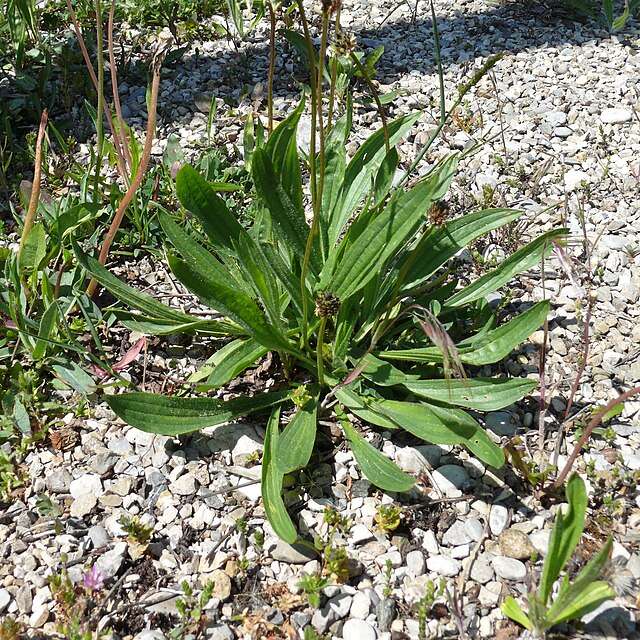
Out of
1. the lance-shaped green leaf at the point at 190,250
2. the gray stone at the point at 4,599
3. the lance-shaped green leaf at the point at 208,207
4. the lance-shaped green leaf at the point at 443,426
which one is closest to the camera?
the gray stone at the point at 4,599

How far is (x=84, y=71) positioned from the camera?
13.1 feet

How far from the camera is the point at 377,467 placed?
87.9 inches

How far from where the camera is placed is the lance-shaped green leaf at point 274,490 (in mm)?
2064

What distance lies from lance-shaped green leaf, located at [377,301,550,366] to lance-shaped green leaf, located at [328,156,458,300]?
0.91ft

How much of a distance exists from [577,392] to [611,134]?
1.68 metres

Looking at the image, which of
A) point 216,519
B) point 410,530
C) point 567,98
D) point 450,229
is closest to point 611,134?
point 567,98

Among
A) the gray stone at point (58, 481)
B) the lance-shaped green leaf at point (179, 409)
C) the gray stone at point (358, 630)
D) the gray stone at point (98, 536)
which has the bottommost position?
the gray stone at point (358, 630)

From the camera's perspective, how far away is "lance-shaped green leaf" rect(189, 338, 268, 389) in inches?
92.1

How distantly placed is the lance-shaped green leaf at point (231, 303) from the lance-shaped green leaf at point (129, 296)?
0.38 metres

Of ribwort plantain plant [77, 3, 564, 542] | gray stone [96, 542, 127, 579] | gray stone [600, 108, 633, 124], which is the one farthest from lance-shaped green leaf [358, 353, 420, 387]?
gray stone [600, 108, 633, 124]

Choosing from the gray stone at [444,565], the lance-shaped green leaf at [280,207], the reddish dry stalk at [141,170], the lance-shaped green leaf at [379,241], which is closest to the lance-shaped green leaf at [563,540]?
the gray stone at [444,565]

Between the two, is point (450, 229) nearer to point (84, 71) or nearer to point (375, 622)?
point (375, 622)

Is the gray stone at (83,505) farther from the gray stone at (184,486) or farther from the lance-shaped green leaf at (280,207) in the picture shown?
the lance-shaped green leaf at (280,207)

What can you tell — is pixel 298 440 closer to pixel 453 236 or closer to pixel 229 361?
pixel 229 361
